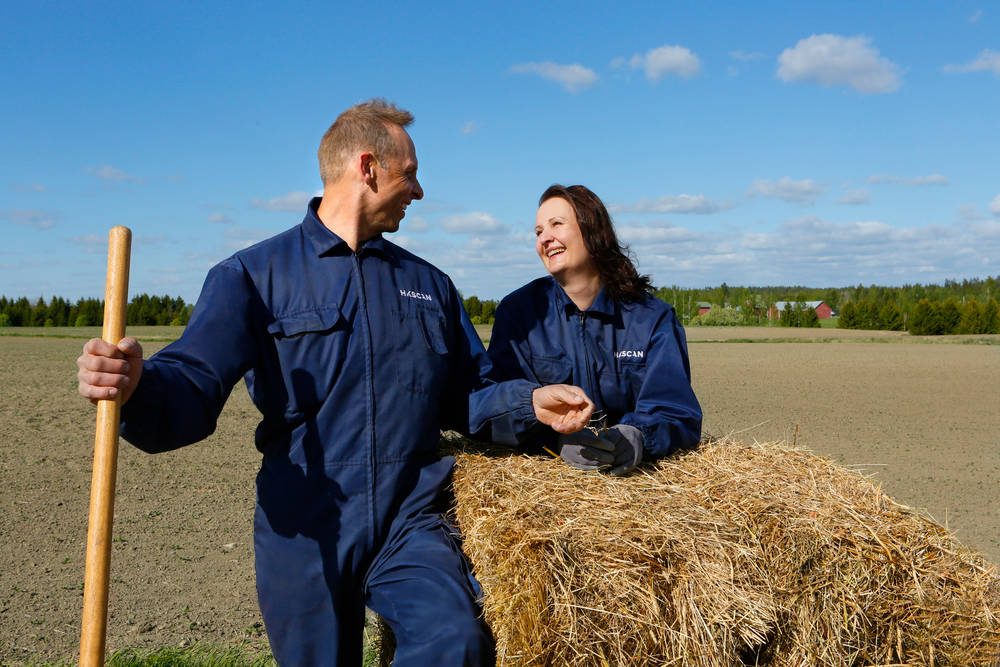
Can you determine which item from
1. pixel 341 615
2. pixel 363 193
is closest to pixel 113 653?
pixel 341 615

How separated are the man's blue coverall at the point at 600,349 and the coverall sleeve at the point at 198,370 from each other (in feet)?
4.04

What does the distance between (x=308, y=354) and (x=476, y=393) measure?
745 millimetres

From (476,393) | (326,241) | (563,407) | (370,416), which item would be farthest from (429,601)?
(326,241)

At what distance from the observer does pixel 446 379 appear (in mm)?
3238

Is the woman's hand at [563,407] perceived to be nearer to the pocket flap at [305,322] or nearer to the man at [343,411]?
the man at [343,411]

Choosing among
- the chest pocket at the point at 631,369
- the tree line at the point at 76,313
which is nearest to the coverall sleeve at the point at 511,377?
the chest pocket at the point at 631,369

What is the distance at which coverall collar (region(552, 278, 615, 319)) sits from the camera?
3.88 meters

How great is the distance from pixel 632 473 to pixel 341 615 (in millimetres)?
1210

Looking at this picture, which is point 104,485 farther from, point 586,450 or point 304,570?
point 586,450

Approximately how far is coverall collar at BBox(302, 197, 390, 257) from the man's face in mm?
100

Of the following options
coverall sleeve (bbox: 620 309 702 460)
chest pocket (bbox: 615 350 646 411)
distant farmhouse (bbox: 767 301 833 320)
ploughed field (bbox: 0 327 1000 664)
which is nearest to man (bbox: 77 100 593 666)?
coverall sleeve (bbox: 620 309 702 460)

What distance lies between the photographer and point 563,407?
303cm

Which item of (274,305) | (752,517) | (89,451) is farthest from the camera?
(89,451)

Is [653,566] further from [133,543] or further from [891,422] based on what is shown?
[891,422]
